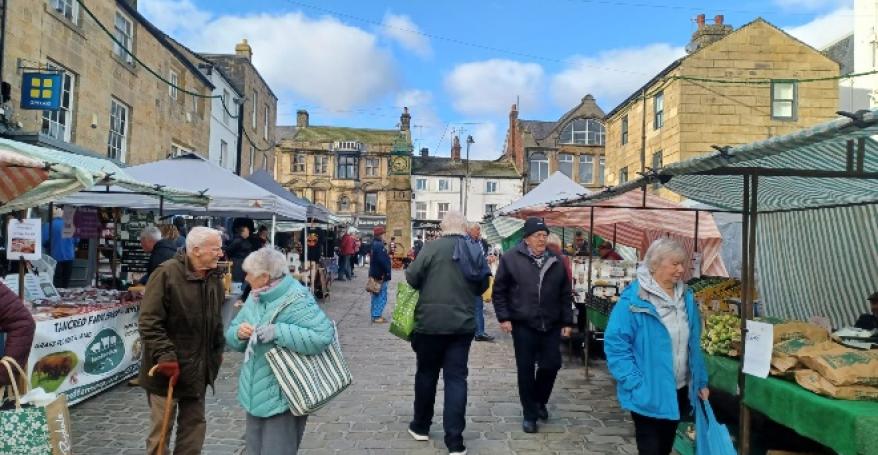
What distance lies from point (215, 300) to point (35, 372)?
259 centimetres

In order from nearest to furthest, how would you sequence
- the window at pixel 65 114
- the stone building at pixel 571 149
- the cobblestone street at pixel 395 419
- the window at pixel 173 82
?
1. the cobblestone street at pixel 395 419
2. the window at pixel 65 114
3. the window at pixel 173 82
4. the stone building at pixel 571 149

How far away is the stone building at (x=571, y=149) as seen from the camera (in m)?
52.2

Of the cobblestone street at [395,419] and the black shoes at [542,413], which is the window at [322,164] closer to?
the cobblestone street at [395,419]

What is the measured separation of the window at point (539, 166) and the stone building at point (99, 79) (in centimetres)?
3510

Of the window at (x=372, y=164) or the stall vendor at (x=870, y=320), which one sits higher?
the window at (x=372, y=164)

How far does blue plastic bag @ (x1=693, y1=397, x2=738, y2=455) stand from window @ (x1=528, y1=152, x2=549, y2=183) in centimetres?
4968

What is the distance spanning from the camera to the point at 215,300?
13.8 feet

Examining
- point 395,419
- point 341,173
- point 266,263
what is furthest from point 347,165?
point 266,263

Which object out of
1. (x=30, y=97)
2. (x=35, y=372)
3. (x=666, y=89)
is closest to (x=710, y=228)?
(x=35, y=372)

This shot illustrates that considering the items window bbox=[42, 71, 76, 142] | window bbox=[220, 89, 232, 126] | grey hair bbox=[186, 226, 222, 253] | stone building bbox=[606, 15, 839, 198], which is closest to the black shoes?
grey hair bbox=[186, 226, 222, 253]

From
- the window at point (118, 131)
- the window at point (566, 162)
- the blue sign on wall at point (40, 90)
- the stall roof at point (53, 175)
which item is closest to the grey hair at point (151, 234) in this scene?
the stall roof at point (53, 175)

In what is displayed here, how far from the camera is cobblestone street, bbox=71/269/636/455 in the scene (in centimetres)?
519

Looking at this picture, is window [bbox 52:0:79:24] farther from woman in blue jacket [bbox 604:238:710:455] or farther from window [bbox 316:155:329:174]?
window [bbox 316:155:329:174]

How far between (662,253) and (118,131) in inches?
674
